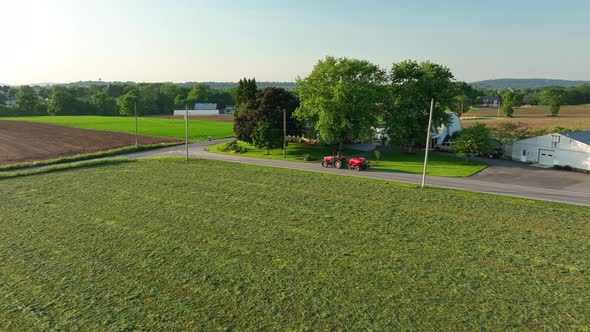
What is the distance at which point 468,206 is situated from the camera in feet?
94.8

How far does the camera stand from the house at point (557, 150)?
42.3m

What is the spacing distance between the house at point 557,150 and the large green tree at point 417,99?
11.1 meters

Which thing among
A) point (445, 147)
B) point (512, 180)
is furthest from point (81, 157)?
point (512, 180)

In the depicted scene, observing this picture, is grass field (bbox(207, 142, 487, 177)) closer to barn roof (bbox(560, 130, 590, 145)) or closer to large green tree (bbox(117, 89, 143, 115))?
barn roof (bbox(560, 130, 590, 145))

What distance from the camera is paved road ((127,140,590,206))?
33062 millimetres

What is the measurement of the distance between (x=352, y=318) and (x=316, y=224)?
1087 centimetres

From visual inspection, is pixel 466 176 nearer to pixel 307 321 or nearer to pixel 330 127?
pixel 330 127

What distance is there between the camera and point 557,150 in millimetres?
44781

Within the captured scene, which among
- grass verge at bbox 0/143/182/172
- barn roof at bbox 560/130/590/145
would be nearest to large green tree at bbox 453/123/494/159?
barn roof at bbox 560/130/590/145

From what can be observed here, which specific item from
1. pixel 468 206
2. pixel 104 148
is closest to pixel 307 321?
pixel 468 206

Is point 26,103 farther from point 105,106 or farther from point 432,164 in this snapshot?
point 432,164

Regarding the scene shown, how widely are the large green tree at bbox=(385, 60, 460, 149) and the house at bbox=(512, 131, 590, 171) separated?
11.1 metres

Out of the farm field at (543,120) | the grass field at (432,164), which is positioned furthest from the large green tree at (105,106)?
the farm field at (543,120)

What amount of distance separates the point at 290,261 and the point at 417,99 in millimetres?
41756
